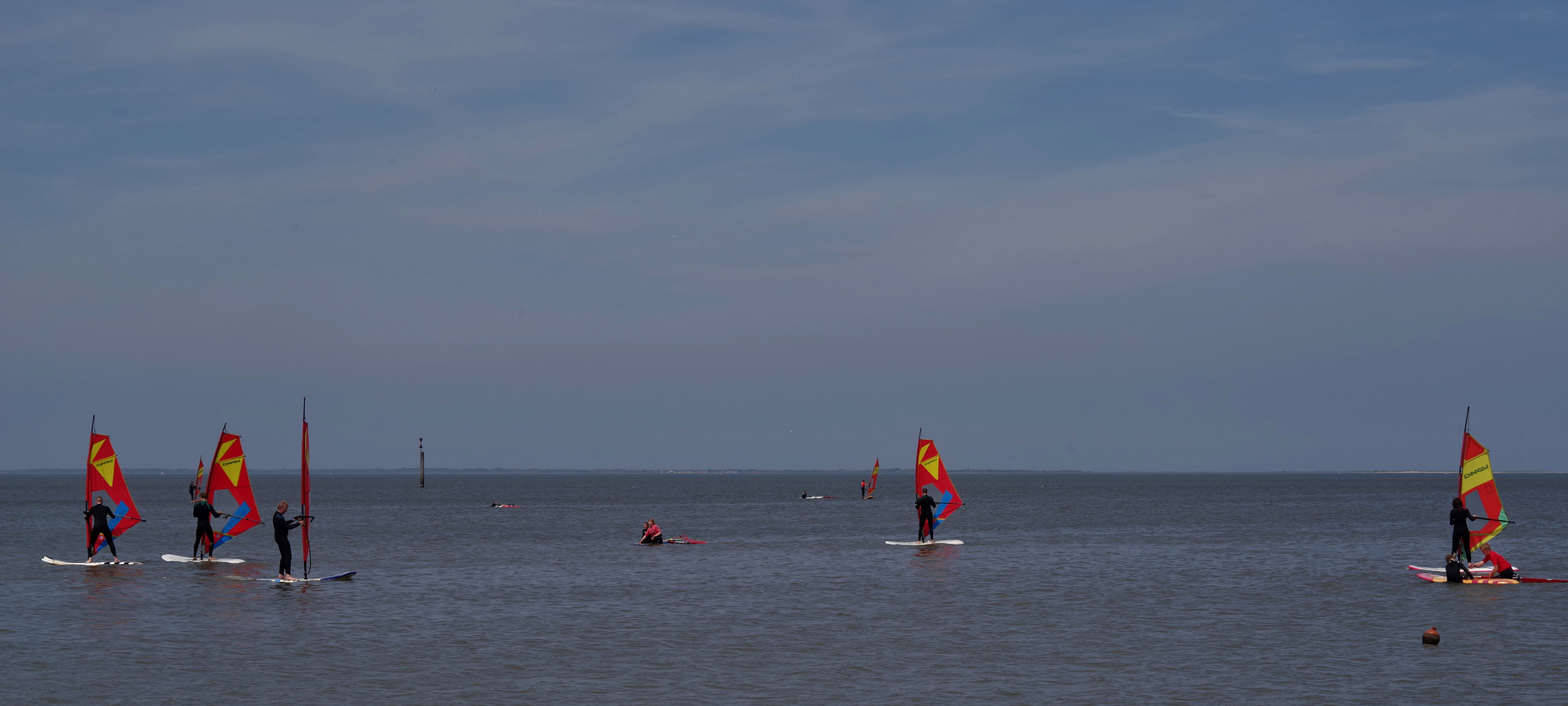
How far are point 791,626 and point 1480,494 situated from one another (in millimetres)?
19752

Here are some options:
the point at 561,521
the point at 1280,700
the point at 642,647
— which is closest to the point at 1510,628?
the point at 1280,700

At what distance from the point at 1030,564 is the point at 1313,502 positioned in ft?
275

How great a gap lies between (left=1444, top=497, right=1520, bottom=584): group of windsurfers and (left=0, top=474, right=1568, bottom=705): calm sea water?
1.69ft

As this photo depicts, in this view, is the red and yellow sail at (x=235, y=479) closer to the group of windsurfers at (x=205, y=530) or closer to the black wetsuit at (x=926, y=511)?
the group of windsurfers at (x=205, y=530)

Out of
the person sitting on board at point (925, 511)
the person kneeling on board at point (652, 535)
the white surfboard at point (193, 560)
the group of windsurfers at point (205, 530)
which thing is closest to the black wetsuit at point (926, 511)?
the person sitting on board at point (925, 511)

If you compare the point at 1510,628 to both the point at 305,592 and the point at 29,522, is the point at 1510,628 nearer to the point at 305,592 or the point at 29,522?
the point at 305,592

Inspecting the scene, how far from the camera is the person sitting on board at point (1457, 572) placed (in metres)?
29.6

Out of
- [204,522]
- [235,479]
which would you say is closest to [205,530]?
[204,522]

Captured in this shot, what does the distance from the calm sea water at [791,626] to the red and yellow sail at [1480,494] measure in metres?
2.27

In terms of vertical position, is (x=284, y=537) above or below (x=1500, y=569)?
above

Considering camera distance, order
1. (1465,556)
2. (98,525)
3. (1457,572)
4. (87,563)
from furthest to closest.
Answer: (87,563) → (98,525) → (1465,556) → (1457,572)

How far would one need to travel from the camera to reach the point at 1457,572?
97.0ft

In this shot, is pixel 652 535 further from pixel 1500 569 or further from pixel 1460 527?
pixel 1500 569

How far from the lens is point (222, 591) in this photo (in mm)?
28922
